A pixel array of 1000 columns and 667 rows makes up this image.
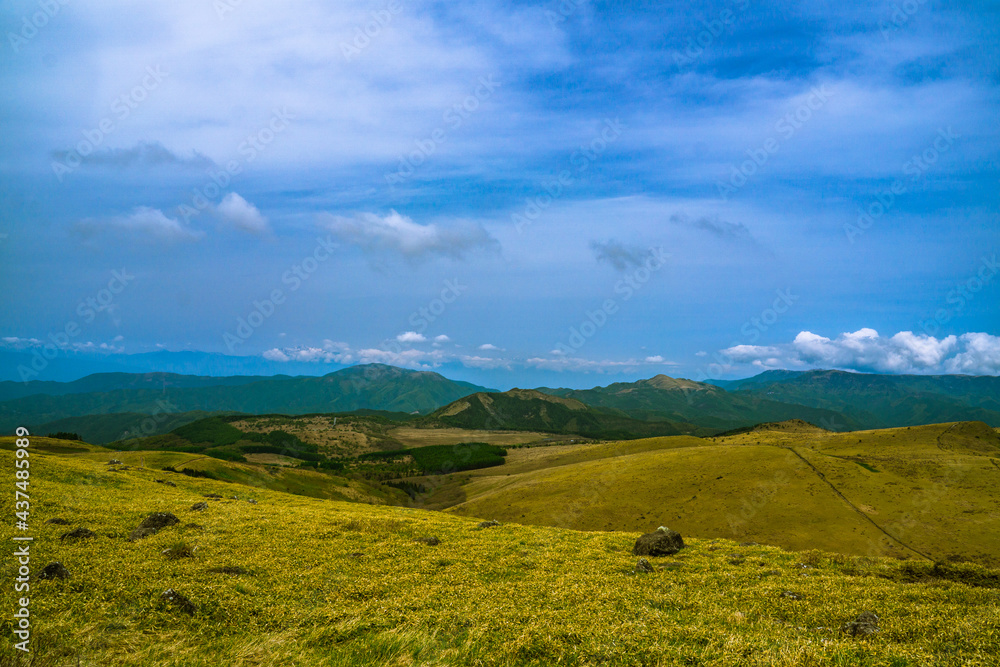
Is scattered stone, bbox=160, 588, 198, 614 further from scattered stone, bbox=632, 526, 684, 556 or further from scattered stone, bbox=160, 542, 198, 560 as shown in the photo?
scattered stone, bbox=632, 526, 684, 556

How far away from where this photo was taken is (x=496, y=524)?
40250 mm

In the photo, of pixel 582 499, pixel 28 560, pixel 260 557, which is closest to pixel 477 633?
pixel 260 557

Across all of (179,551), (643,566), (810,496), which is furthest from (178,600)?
(810,496)

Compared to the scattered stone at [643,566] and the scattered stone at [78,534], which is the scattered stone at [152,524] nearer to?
the scattered stone at [78,534]

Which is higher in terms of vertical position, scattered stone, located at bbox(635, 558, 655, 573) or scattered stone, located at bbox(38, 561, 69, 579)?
scattered stone, located at bbox(38, 561, 69, 579)

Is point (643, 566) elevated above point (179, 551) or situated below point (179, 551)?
below

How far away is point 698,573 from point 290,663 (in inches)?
792

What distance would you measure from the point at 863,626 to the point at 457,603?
1382 centimetres

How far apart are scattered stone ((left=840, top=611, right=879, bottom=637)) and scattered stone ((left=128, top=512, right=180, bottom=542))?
3164cm

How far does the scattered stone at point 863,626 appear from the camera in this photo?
1494cm

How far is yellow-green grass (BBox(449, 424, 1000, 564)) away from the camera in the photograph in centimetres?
7088

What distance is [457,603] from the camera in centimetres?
1736

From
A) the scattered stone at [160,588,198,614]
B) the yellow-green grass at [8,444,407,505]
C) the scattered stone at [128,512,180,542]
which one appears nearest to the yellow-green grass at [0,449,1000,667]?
the scattered stone at [160,588,198,614]

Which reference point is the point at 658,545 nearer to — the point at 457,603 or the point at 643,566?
the point at 643,566
